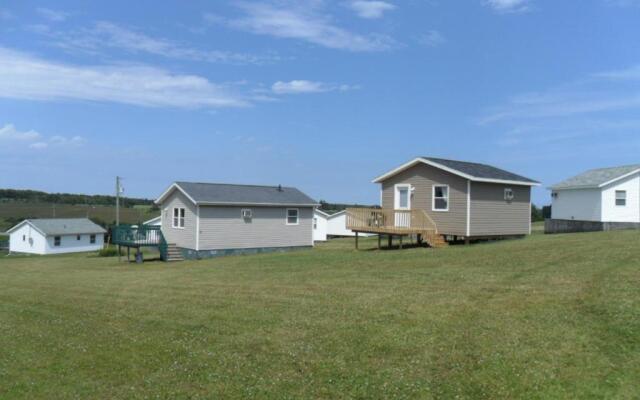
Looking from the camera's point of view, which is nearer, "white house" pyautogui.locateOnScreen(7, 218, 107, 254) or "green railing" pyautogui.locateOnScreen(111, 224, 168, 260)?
"green railing" pyautogui.locateOnScreen(111, 224, 168, 260)

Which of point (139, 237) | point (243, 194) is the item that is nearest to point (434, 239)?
point (243, 194)

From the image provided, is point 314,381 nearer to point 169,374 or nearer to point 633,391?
point 169,374

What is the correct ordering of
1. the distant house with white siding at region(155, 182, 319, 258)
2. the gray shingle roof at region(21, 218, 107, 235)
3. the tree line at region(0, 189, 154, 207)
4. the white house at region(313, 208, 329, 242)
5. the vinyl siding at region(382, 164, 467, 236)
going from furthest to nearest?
1. the tree line at region(0, 189, 154, 207)
2. the gray shingle roof at region(21, 218, 107, 235)
3. the white house at region(313, 208, 329, 242)
4. the distant house with white siding at region(155, 182, 319, 258)
5. the vinyl siding at region(382, 164, 467, 236)

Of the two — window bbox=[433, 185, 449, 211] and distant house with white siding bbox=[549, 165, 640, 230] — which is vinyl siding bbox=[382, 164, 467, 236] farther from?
distant house with white siding bbox=[549, 165, 640, 230]

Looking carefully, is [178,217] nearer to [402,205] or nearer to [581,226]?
[402,205]

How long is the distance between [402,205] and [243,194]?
10680 millimetres

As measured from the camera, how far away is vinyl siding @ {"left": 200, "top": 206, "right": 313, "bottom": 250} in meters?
32.8

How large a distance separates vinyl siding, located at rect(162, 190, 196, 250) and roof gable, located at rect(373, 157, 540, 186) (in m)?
11.0

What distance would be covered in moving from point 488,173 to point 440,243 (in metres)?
4.90

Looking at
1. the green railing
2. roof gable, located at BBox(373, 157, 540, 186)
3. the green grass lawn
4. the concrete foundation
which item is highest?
roof gable, located at BBox(373, 157, 540, 186)

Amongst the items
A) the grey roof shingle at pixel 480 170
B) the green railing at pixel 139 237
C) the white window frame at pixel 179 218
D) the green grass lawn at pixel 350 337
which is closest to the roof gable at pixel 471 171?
the grey roof shingle at pixel 480 170

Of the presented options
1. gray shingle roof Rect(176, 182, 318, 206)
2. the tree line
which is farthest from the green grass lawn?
the tree line

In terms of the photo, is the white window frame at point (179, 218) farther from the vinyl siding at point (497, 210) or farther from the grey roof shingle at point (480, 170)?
the vinyl siding at point (497, 210)

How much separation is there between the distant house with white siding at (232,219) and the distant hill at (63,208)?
20823 millimetres
